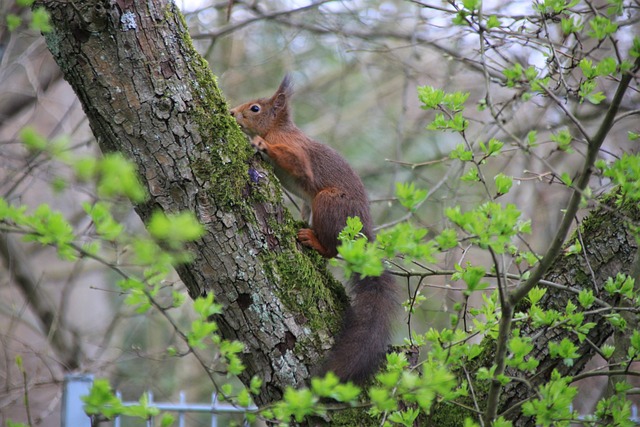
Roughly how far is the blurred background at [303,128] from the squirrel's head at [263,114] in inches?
21.6

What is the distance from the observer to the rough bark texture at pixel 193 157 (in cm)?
227

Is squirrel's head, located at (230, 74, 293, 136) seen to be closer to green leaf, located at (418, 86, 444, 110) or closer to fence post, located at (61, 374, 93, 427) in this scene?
fence post, located at (61, 374, 93, 427)

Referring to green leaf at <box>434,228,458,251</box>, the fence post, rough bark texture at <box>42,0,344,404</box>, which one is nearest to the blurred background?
the fence post

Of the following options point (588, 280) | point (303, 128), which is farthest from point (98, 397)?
point (303, 128)

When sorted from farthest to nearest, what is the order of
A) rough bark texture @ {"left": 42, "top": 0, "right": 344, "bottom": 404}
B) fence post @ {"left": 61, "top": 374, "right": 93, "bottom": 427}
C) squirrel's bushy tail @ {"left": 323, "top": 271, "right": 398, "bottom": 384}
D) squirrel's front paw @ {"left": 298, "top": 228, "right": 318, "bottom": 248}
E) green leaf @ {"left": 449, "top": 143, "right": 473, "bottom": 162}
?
fence post @ {"left": 61, "top": 374, "right": 93, "bottom": 427}
squirrel's front paw @ {"left": 298, "top": 228, "right": 318, "bottom": 248}
squirrel's bushy tail @ {"left": 323, "top": 271, "right": 398, "bottom": 384}
rough bark texture @ {"left": 42, "top": 0, "right": 344, "bottom": 404}
green leaf @ {"left": 449, "top": 143, "right": 473, "bottom": 162}

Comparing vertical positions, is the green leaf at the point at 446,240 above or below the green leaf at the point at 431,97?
below

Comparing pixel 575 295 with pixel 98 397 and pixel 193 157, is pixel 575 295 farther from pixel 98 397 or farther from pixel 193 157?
pixel 98 397

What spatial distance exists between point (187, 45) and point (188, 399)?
553 centimetres

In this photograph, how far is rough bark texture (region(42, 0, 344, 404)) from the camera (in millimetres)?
2266

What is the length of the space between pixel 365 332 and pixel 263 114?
1863 millimetres

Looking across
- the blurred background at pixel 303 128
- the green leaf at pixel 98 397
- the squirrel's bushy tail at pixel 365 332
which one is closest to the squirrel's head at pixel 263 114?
the blurred background at pixel 303 128

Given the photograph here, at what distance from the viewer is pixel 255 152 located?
2631 mm

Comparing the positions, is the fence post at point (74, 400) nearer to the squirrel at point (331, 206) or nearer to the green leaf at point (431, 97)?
the squirrel at point (331, 206)

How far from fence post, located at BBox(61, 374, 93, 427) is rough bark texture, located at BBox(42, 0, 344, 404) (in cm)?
95
